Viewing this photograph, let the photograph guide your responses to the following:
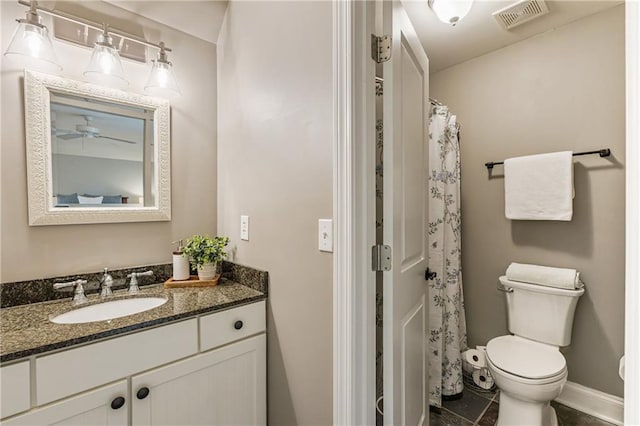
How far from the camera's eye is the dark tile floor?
178cm

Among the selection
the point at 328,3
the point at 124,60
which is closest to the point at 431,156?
the point at 328,3

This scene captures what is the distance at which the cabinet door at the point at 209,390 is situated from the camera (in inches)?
42.4

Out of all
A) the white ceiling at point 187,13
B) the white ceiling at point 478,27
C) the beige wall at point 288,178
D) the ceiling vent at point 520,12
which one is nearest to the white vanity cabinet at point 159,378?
the beige wall at point 288,178

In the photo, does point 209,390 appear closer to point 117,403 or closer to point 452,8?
point 117,403

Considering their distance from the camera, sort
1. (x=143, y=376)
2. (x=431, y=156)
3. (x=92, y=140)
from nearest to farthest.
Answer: (x=143, y=376) → (x=92, y=140) → (x=431, y=156)

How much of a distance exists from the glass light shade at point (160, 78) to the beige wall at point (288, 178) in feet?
1.06

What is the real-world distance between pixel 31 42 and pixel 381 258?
1.64 m

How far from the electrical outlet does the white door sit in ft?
2.47

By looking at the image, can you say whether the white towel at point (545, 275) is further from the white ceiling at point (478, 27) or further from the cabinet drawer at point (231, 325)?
the cabinet drawer at point (231, 325)

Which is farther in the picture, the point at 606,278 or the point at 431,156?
the point at 431,156

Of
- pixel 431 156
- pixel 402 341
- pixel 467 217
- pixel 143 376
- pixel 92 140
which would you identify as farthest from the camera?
pixel 467 217

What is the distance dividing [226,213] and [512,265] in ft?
6.26

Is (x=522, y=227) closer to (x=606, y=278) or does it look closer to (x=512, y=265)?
(x=512, y=265)

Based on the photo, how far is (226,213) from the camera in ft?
5.69
